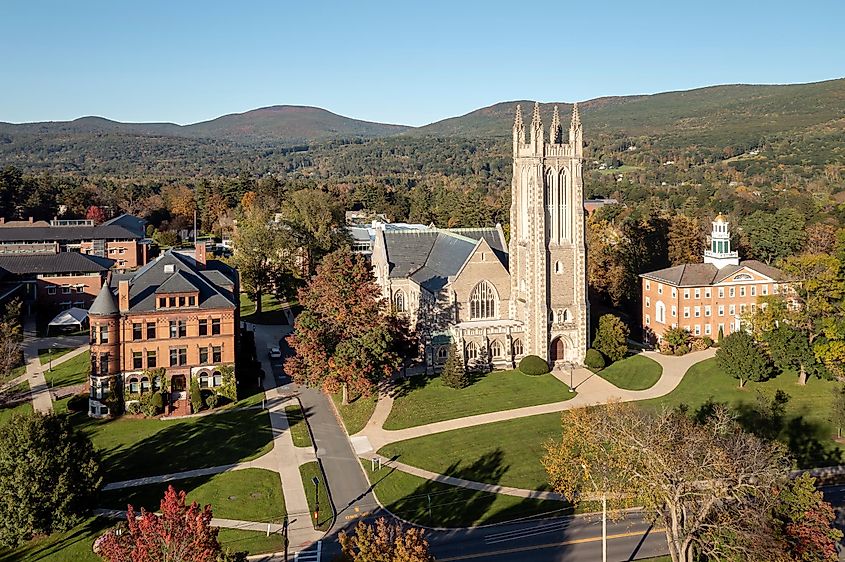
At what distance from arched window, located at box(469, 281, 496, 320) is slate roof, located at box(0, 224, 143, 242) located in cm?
5821

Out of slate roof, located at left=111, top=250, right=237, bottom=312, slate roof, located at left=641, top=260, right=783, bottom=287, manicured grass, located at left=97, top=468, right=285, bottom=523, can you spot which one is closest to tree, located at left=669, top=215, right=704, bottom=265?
slate roof, located at left=641, top=260, right=783, bottom=287

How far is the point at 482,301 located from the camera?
59844 mm

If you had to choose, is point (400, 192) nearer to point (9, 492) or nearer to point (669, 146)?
point (669, 146)

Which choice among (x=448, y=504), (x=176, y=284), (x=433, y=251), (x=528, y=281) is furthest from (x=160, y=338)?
(x=528, y=281)

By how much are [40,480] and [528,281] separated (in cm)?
3679

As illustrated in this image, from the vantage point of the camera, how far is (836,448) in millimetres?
42062

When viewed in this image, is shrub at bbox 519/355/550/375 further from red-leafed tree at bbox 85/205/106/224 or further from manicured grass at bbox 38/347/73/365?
red-leafed tree at bbox 85/205/106/224

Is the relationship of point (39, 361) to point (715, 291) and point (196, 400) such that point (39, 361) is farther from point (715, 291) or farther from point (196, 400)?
point (715, 291)

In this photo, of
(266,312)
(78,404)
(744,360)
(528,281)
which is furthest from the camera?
(266,312)

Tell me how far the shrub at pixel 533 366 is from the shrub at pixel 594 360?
3401 millimetres

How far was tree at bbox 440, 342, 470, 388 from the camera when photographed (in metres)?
52.3

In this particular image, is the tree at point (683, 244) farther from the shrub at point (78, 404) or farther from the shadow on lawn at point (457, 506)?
the shrub at point (78, 404)

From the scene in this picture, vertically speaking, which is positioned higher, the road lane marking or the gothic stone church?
the gothic stone church

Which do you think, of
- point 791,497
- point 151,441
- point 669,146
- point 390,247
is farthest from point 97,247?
point 669,146
